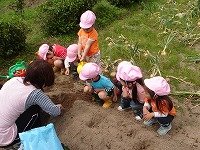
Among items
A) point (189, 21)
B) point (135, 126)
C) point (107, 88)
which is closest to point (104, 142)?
point (135, 126)

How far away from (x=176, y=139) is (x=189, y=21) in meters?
2.92

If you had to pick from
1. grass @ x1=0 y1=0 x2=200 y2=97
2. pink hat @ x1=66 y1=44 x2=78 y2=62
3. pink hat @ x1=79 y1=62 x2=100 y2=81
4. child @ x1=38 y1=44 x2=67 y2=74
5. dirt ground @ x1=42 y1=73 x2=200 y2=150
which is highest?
pink hat @ x1=79 y1=62 x2=100 y2=81

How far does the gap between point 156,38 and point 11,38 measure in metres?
2.76

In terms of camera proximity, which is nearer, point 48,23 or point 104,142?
point 104,142

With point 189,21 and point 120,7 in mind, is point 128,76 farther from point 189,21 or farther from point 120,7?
point 120,7

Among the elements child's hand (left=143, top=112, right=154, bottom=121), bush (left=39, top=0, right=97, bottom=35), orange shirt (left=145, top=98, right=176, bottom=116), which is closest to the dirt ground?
child's hand (left=143, top=112, right=154, bottom=121)

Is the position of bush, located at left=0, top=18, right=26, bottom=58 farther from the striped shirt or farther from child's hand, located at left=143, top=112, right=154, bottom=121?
child's hand, located at left=143, top=112, right=154, bottom=121

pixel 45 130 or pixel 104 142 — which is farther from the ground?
pixel 45 130

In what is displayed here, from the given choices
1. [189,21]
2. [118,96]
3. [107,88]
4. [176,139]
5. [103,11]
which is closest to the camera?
[176,139]

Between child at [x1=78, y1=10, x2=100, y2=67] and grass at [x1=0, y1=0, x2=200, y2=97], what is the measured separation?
0.78m

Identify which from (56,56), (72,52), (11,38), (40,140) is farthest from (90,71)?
(11,38)

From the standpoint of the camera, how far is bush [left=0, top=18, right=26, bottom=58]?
18.8ft

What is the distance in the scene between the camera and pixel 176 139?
362cm

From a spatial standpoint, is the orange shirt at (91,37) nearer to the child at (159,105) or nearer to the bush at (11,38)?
the child at (159,105)
